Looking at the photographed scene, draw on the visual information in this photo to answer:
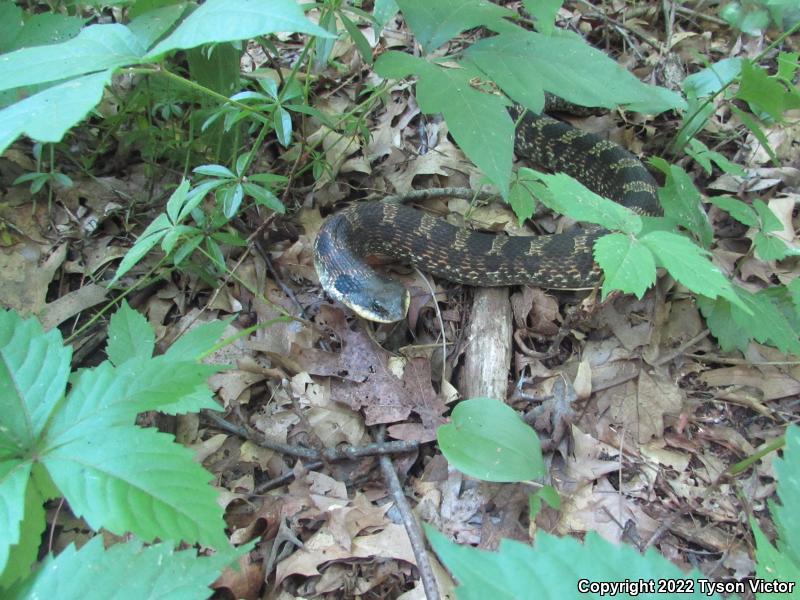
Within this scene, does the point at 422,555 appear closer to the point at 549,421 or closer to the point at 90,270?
the point at 549,421

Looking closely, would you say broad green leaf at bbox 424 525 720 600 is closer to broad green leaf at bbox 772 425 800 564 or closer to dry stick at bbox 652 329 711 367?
broad green leaf at bbox 772 425 800 564

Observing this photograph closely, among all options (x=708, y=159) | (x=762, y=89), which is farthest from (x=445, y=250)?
(x=762, y=89)

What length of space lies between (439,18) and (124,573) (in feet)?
9.17

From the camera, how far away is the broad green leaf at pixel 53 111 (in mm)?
1635

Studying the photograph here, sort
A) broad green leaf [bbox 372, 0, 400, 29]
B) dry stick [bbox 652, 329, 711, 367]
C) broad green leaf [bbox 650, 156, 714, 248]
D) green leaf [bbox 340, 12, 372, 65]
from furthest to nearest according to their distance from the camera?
dry stick [bbox 652, 329, 711, 367]
broad green leaf [bbox 650, 156, 714, 248]
green leaf [bbox 340, 12, 372, 65]
broad green leaf [bbox 372, 0, 400, 29]

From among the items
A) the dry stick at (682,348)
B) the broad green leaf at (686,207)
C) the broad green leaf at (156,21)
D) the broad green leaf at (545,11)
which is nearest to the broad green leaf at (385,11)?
the broad green leaf at (545,11)

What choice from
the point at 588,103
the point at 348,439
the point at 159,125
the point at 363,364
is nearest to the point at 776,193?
the point at 588,103

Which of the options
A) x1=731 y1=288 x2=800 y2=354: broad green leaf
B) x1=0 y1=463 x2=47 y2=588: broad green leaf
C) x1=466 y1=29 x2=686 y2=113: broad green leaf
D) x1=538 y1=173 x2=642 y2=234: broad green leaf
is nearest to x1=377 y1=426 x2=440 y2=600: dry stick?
x1=0 y1=463 x2=47 y2=588: broad green leaf

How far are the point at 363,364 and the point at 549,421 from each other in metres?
1.51

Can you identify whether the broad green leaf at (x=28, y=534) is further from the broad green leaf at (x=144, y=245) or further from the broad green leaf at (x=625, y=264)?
the broad green leaf at (x=625, y=264)

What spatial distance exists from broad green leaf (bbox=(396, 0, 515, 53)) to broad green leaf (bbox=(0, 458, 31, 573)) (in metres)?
2.54

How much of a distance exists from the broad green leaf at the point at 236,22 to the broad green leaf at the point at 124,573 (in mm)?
1682

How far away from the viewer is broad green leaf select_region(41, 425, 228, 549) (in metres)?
1.77

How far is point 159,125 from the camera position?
16.0 ft
